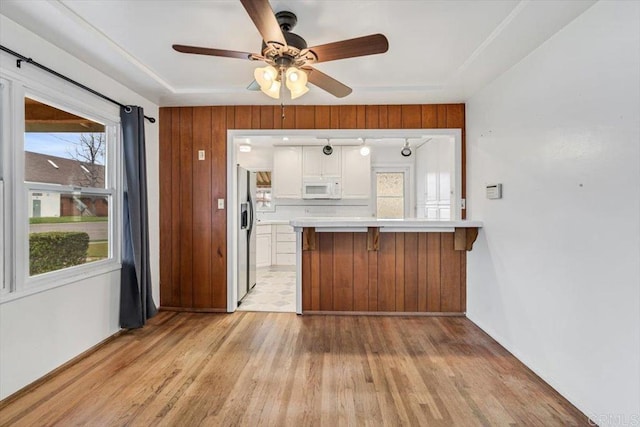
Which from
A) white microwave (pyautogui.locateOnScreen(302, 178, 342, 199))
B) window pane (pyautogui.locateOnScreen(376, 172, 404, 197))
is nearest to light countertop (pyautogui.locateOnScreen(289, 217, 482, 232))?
white microwave (pyautogui.locateOnScreen(302, 178, 342, 199))

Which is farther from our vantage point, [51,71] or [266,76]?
[51,71]

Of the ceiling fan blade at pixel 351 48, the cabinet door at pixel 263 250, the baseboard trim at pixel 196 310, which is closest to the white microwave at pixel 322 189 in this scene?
the cabinet door at pixel 263 250

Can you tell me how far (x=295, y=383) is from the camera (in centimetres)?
205

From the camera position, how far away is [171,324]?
306 cm

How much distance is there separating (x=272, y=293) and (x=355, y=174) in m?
2.64

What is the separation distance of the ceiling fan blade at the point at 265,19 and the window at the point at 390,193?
4.54m

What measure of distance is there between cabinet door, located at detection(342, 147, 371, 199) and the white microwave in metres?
0.13

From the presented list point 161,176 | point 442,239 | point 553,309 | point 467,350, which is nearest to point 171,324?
point 161,176

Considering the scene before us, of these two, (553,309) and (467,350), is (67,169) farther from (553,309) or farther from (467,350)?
(553,309)

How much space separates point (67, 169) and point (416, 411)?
3.02m

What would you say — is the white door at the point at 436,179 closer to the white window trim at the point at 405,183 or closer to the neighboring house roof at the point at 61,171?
the white window trim at the point at 405,183

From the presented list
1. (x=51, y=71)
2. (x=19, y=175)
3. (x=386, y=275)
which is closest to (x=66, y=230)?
(x=19, y=175)

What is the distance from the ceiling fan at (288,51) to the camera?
4.97ft

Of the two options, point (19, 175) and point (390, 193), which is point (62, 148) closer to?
point (19, 175)
